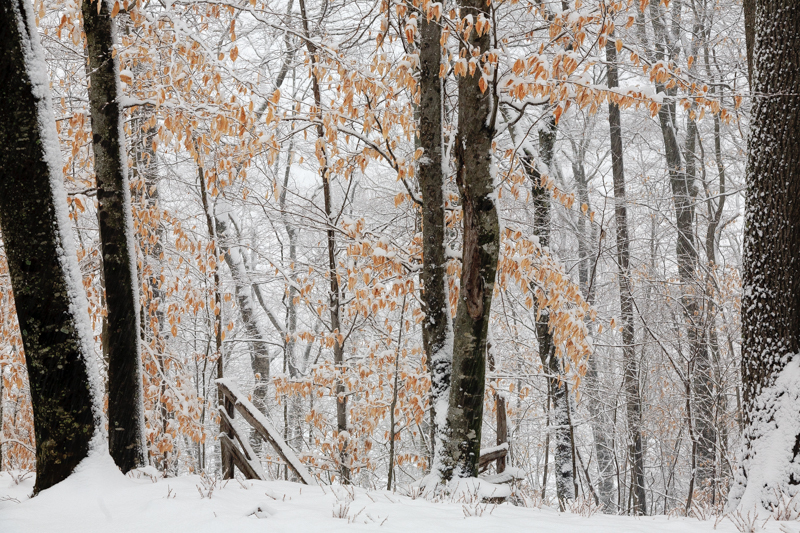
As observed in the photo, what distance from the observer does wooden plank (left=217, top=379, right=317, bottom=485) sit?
15.3ft

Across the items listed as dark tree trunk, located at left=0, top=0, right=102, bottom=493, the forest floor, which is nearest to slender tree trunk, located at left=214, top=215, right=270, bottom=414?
dark tree trunk, located at left=0, top=0, right=102, bottom=493

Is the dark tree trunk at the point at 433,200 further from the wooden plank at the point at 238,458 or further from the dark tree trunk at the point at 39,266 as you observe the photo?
the dark tree trunk at the point at 39,266

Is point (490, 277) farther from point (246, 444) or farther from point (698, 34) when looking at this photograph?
point (698, 34)

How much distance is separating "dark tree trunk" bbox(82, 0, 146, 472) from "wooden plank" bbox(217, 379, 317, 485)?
3.43ft

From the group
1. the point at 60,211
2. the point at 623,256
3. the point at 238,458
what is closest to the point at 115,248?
the point at 60,211

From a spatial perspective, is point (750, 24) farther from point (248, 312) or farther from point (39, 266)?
point (248, 312)

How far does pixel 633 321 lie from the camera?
10789 mm

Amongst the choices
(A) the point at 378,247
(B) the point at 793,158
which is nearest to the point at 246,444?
(A) the point at 378,247

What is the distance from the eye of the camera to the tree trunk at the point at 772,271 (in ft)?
12.5

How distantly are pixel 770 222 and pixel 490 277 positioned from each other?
2.15 m

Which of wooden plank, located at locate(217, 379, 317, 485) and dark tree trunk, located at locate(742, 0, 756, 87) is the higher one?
dark tree trunk, located at locate(742, 0, 756, 87)

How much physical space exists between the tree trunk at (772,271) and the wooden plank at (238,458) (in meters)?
3.99

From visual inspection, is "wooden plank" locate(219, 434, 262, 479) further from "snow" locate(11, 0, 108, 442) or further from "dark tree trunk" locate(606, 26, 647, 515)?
"dark tree trunk" locate(606, 26, 647, 515)

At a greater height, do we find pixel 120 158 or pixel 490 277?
pixel 120 158
